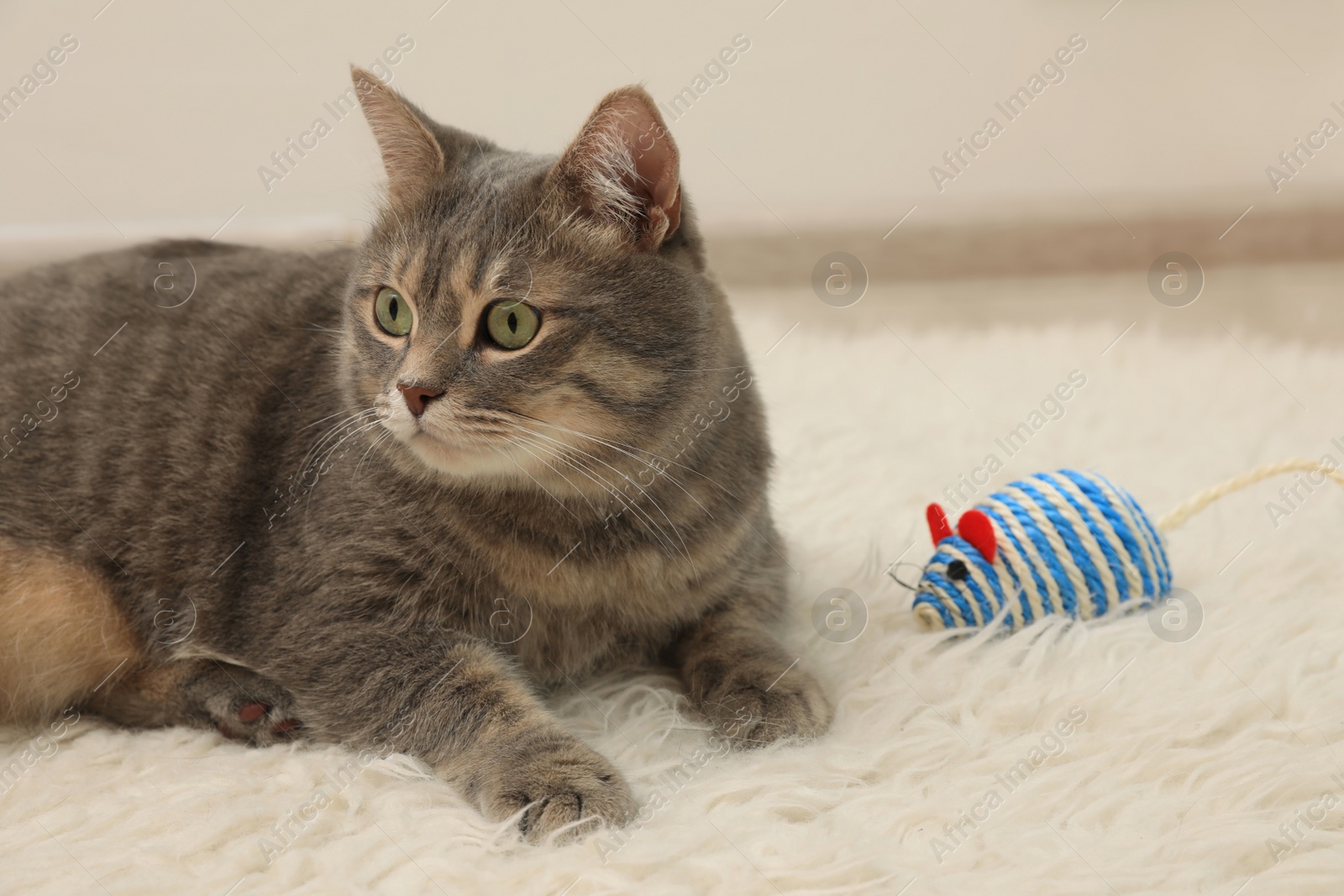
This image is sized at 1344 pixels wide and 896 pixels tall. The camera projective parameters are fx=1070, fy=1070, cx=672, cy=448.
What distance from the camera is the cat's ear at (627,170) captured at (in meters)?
1.04

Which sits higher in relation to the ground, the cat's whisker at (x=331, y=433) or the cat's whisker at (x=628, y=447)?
the cat's whisker at (x=628, y=447)

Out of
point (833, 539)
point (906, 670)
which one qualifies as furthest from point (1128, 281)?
point (906, 670)

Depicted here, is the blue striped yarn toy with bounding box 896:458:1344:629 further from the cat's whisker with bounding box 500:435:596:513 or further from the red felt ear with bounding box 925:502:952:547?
the cat's whisker with bounding box 500:435:596:513

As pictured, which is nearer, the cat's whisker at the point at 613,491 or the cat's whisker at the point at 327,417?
the cat's whisker at the point at 613,491

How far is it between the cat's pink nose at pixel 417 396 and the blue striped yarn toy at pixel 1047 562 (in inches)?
26.7

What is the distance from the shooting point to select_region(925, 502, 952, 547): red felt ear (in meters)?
1.38

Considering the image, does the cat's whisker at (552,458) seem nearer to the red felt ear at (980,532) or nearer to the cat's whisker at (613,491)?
the cat's whisker at (613,491)

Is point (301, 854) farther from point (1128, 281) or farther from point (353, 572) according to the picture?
point (1128, 281)

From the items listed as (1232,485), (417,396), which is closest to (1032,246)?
(1232,485)

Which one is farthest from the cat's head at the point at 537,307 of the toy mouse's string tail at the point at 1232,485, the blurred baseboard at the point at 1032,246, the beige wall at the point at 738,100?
the blurred baseboard at the point at 1032,246

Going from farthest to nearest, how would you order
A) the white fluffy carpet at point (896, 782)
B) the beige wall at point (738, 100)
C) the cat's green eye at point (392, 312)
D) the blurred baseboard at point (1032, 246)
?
the blurred baseboard at point (1032, 246) → the beige wall at point (738, 100) → the cat's green eye at point (392, 312) → the white fluffy carpet at point (896, 782)

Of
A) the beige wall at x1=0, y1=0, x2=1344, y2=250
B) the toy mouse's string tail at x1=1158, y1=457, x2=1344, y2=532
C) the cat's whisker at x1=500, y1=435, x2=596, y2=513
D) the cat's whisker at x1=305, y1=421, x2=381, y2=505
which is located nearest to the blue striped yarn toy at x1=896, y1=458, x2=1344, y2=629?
the toy mouse's string tail at x1=1158, y1=457, x2=1344, y2=532

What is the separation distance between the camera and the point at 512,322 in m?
1.02

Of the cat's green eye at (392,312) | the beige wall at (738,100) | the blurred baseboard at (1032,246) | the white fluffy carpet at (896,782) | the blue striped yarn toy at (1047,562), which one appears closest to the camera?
the white fluffy carpet at (896,782)
